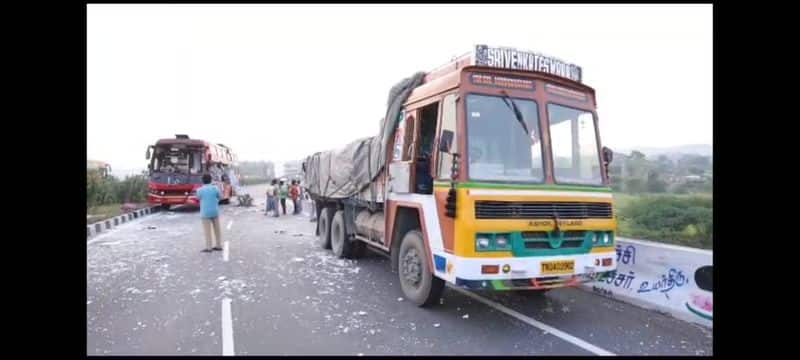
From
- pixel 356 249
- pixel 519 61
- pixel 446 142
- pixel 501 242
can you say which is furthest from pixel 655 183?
pixel 446 142

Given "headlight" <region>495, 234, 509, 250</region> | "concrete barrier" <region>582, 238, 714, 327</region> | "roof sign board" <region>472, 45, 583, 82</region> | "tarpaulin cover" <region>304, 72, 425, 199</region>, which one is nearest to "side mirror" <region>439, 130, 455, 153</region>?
"roof sign board" <region>472, 45, 583, 82</region>

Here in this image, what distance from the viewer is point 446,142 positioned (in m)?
4.79

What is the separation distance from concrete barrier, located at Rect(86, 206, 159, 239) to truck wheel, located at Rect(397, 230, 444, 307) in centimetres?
950

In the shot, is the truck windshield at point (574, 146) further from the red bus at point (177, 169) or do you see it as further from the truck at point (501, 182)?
the red bus at point (177, 169)

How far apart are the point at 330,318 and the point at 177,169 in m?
16.4

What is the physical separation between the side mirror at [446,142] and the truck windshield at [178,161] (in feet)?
55.1

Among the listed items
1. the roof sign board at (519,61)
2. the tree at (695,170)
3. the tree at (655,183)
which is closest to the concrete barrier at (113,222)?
the roof sign board at (519,61)

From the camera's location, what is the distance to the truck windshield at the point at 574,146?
16.6 feet

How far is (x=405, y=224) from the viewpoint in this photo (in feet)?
19.5

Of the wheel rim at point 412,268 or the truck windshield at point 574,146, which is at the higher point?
the truck windshield at point 574,146

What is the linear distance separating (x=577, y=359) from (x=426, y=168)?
8.92ft

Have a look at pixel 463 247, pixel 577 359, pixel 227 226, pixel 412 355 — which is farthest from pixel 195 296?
pixel 227 226

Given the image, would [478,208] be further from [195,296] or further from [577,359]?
[195,296]

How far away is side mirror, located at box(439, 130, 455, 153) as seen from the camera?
4781mm
